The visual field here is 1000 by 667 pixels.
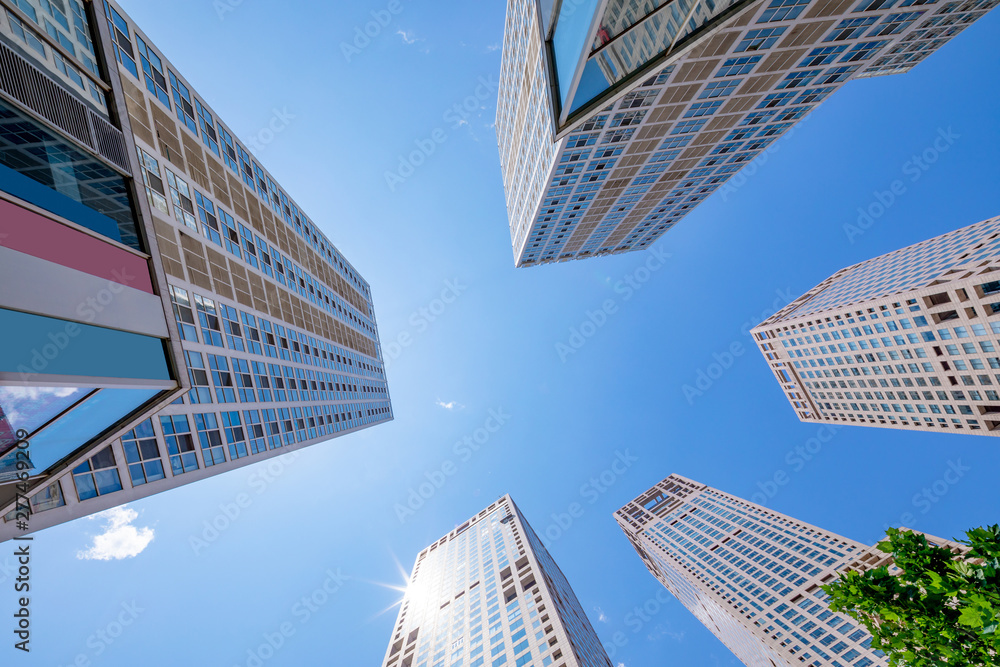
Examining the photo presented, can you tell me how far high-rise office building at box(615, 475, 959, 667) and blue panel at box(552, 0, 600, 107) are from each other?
74296 millimetres

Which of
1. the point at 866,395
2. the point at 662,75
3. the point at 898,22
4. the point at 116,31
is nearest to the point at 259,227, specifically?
the point at 116,31

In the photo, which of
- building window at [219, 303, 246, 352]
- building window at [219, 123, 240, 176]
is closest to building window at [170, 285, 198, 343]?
building window at [219, 303, 246, 352]

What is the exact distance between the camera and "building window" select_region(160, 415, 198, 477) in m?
24.5

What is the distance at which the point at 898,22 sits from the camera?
37812 millimetres

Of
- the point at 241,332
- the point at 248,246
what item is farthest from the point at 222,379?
the point at 248,246

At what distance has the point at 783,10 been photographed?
32.9 m

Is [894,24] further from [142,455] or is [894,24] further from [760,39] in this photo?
[142,455]

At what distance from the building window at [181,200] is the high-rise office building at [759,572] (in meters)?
91.5

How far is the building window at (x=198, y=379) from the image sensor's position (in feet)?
89.3

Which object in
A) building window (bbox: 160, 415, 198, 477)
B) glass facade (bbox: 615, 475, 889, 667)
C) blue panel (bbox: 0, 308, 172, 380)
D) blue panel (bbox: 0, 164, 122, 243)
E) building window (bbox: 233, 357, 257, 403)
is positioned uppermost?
blue panel (bbox: 0, 164, 122, 243)

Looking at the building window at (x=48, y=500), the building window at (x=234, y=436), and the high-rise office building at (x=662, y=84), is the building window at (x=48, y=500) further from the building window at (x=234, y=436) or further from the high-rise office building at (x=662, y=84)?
the high-rise office building at (x=662, y=84)

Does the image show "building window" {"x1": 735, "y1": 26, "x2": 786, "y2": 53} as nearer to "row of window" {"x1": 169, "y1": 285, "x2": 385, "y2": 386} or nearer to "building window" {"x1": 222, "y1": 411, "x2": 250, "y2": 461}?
"row of window" {"x1": 169, "y1": 285, "x2": 385, "y2": 386}

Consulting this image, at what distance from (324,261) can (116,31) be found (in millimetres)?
37914

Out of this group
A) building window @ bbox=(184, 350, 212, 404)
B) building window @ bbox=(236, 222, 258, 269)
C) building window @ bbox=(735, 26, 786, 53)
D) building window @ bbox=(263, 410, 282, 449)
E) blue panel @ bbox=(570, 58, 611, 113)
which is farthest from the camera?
building window @ bbox=(263, 410, 282, 449)
